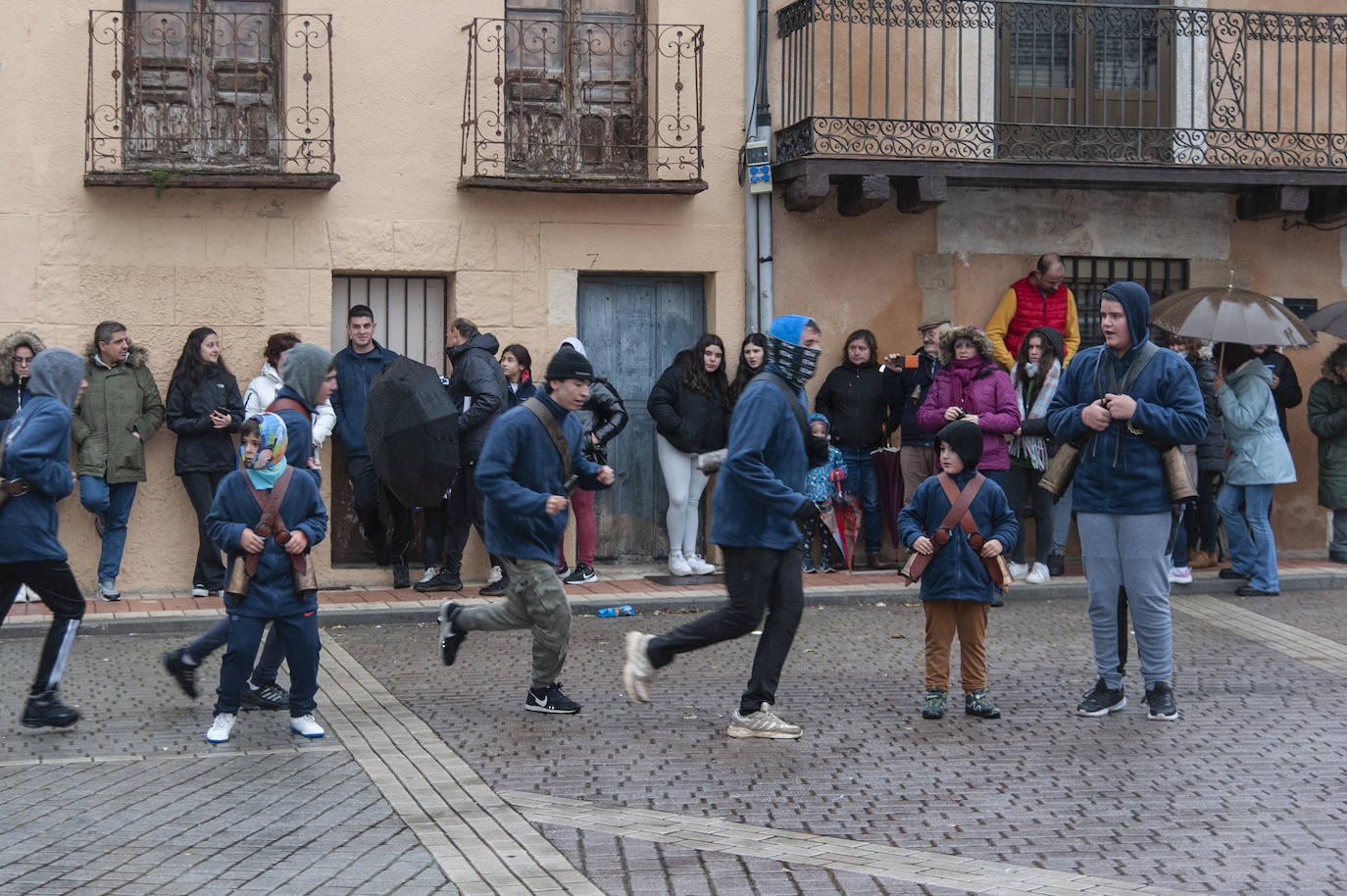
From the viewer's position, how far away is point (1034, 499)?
13.0 m

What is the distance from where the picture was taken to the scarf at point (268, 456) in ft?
23.9

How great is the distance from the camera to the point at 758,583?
7.37 m

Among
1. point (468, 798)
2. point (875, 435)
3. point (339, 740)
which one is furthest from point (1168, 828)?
point (875, 435)

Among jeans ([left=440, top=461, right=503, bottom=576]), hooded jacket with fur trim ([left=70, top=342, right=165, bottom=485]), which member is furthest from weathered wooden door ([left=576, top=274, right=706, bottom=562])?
hooded jacket with fur trim ([left=70, top=342, right=165, bottom=485])

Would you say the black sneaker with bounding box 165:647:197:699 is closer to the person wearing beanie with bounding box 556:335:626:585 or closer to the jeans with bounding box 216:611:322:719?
the jeans with bounding box 216:611:322:719

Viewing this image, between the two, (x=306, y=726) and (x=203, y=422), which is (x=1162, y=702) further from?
(x=203, y=422)

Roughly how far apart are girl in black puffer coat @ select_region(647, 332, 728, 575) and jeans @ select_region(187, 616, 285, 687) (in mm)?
5248

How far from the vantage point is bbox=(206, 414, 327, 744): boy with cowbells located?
7.22m

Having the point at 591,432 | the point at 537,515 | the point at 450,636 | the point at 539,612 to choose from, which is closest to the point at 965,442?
the point at 537,515

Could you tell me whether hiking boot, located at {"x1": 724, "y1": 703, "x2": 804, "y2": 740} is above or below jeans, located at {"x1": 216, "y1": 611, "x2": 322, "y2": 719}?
below

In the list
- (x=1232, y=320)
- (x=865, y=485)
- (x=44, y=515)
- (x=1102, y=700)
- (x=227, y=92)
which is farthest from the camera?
(x=865, y=485)

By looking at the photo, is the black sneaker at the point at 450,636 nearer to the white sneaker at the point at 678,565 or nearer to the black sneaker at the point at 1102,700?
the black sneaker at the point at 1102,700

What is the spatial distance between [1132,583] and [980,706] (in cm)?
93

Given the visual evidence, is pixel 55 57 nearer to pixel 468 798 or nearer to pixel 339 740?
pixel 339 740
